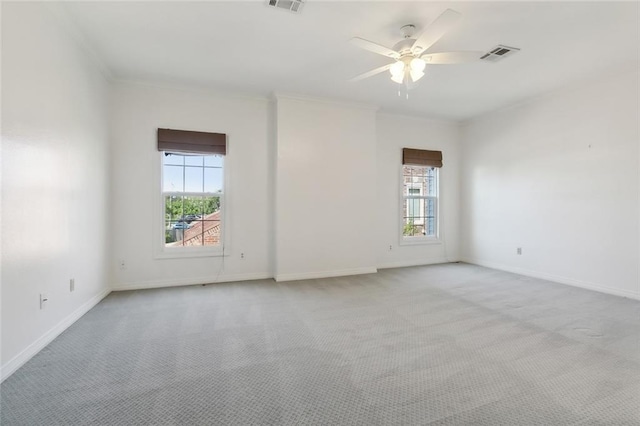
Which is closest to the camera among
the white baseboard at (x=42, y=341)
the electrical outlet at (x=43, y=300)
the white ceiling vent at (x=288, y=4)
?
the white baseboard at (x=42, y=341)

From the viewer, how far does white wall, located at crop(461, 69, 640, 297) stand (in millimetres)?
3615

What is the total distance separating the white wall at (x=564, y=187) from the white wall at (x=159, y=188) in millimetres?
3955

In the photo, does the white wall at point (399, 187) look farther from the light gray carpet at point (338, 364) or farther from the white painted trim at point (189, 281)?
the white painted trim at point (189, 281)

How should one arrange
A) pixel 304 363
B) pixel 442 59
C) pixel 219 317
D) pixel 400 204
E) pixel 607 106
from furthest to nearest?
pixel 400 204 → pixel 607 106 → pixel 219 317 → pixel 442 59 → pixel 304 363

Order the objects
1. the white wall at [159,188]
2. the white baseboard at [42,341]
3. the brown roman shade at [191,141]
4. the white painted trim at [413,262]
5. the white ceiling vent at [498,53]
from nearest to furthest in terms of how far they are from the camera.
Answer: the white baseboard at [42,341] < the white ceiling vent at [498,53] < the white wall at [159,188] < the brown roman shade at [191,141] < the white painted trim at [413,262]

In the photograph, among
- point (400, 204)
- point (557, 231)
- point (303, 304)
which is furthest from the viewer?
point (400, 204)

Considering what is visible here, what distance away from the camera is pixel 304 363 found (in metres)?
2.09

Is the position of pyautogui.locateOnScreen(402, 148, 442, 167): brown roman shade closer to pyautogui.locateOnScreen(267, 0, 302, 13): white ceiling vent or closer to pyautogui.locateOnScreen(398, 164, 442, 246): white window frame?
pyautogui.locateOnScreen(398, 164, 442, 246): white window frame

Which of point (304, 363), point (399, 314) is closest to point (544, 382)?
point (399, 314)

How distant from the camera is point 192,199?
4.27 m

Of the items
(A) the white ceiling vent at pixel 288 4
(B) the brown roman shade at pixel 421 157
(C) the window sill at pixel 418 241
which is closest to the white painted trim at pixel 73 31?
(A) the white ceiling vent at pixel 288 4

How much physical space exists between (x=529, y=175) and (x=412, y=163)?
1844 millimetres

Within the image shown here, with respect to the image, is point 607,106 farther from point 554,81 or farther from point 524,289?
point 524,289

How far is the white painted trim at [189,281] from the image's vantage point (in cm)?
392
